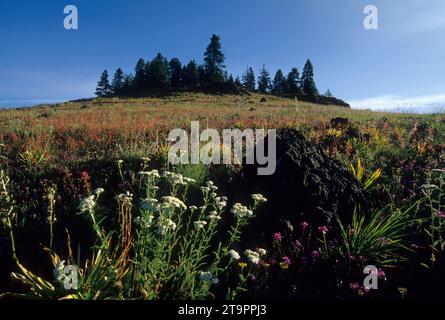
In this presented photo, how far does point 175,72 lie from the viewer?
218 ft

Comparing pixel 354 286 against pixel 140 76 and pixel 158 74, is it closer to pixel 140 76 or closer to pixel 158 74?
pixel 158 74

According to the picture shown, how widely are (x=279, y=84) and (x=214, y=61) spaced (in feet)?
53.7

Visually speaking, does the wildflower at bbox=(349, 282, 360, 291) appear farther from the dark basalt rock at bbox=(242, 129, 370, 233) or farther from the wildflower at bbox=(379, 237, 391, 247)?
the dark basalt rock at bbox=(242, 129, 370, 233)

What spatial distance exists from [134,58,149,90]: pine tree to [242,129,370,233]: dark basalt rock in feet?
204

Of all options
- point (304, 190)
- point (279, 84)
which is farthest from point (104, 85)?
point (304, 190)

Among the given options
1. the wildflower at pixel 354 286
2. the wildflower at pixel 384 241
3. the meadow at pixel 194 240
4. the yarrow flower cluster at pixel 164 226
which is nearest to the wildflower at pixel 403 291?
the meadow at pixel 194 240

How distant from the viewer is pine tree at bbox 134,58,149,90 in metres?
63.9

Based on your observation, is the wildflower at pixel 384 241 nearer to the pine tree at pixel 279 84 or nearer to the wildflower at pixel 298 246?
the wildflower at pixel 298 246

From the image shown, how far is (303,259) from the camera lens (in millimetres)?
3605

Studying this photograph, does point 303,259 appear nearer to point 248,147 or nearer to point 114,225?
point 114,225

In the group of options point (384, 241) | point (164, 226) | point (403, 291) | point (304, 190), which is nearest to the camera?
point (164, 226)

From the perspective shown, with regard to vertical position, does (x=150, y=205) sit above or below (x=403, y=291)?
above

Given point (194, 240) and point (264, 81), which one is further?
point (264, 81)
